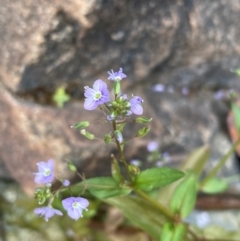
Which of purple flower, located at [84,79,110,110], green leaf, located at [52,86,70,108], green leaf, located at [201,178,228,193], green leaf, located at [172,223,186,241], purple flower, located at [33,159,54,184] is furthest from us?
green leaf, located at [201,178,228,193]

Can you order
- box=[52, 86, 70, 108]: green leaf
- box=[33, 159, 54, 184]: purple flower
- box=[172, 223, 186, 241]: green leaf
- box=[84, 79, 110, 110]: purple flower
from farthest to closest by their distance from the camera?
box=[52, 86, 70, 108]: green leaf → box=[172, 223, 186, 241]: green leaf → box=[33, 159, 54, 184]: purple flower → box=[84, 79, 110, 110]: purple flower

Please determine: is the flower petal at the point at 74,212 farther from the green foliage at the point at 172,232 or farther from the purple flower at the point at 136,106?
the green foliage at the point at 172,232

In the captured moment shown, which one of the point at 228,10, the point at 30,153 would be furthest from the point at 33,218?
the point at 228,10

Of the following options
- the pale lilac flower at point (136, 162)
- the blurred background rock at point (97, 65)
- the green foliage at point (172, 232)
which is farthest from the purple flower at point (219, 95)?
the green foliage at point (172, 232)

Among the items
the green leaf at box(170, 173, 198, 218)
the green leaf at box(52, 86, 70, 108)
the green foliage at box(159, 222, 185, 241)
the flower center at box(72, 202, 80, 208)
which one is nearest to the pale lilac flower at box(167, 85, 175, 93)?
the green leaf at box(52, 86, 70, 108)

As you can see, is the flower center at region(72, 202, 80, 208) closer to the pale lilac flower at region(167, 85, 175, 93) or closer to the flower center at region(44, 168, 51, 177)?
the flower center at region(44, 168, 51, 177)
